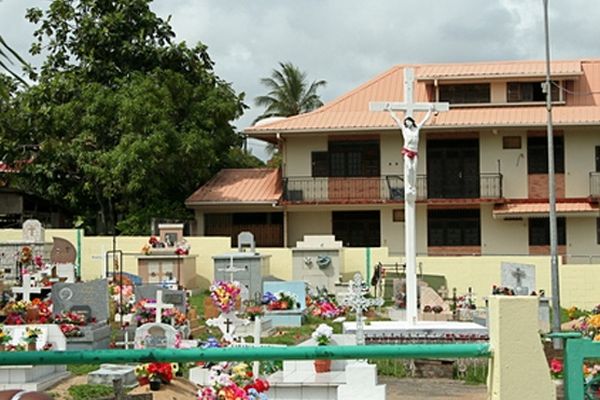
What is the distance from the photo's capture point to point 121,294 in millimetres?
22094

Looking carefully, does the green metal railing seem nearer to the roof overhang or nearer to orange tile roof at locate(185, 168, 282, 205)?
the roof overhang

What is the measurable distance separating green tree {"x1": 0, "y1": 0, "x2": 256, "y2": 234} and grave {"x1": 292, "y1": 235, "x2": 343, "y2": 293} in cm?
748

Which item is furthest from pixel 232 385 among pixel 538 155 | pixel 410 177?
pixel 538 155

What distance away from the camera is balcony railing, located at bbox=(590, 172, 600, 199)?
34628 millimetres

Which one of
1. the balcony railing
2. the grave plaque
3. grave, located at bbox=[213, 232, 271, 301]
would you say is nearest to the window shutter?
grave, located at bbox=[213, 232, 271, 301]

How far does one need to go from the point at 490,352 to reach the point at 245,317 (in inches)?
711

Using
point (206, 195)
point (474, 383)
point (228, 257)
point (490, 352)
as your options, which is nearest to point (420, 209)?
point (206, 195)

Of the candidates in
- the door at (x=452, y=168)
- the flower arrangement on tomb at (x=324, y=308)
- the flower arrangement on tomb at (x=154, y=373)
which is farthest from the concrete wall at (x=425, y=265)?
the flower arrangement on tomb at (x=154, y=373)

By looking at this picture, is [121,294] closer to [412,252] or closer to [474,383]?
[412,252]

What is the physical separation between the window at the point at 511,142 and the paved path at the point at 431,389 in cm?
2188

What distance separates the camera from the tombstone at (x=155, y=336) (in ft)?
48.3

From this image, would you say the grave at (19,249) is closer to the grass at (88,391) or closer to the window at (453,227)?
the window at (453,227)

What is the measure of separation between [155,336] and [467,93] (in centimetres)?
2363

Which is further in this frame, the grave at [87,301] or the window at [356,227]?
the window at [356,227]
